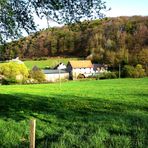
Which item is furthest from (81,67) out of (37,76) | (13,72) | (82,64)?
(13,72)

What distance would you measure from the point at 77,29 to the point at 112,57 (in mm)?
136909

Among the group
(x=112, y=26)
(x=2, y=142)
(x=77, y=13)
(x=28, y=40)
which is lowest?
(x=2, y=142)

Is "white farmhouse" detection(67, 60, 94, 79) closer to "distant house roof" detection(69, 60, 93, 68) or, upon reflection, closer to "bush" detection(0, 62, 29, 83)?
"distant house roof" detection(69, 60, 93, 68)

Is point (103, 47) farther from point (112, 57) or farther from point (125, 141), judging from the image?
point (125, 141)

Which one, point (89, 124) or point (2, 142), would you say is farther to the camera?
point (89, 124)

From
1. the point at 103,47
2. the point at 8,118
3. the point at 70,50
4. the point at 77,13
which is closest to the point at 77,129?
the point at 8,118

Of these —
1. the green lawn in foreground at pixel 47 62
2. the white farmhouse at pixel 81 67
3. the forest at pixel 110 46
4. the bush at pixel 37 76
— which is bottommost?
the bush at pixel 37 76

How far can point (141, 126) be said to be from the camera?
44.5 feet

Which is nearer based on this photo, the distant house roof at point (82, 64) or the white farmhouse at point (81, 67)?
the white farmhouse at point (81, 67)

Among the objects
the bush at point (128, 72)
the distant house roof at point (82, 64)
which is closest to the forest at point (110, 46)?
the distant house roof at point (82, 64)

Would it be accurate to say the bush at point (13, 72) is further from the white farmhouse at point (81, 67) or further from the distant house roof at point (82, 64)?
the distant house roof at point (82, 64)

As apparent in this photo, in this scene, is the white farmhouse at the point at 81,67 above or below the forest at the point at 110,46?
below

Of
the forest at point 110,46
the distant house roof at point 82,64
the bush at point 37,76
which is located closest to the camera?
the bush at point 37,76

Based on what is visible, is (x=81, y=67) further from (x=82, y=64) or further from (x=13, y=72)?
(x=13, y=72)
